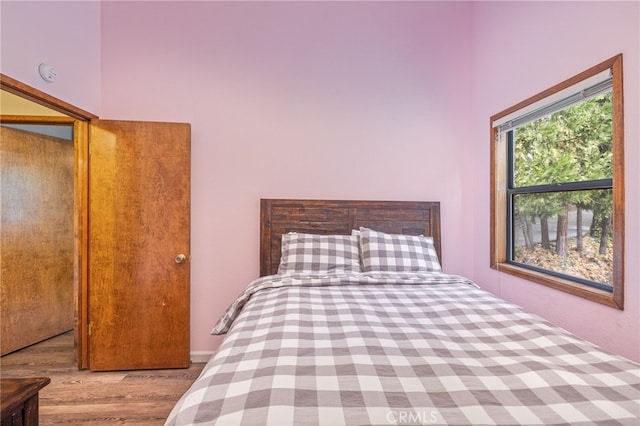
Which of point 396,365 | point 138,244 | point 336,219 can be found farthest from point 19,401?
point 336,219

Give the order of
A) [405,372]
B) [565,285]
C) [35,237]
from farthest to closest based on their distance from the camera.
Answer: [35,237], [565,285], [405,372]

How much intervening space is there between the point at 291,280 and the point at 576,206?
181 cm

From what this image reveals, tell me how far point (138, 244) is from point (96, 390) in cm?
101

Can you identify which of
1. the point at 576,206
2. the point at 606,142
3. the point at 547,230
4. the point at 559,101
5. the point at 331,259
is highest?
the point at 559,101

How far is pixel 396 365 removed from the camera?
3.02 feet

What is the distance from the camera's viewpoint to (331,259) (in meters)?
2.21

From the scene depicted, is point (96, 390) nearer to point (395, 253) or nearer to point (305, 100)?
point (395, 253)

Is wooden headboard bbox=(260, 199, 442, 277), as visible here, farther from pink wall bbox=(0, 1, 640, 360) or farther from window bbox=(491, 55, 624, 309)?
window bbox=(491, 55, 624, 309)

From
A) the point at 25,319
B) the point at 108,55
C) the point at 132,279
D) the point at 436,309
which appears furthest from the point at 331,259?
the point at 25,319

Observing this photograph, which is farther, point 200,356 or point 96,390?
point 200,356

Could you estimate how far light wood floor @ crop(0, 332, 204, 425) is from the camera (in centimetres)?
179

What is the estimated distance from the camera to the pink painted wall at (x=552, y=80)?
55.0 inches

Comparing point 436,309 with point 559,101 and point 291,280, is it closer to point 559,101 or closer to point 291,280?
point 291,280

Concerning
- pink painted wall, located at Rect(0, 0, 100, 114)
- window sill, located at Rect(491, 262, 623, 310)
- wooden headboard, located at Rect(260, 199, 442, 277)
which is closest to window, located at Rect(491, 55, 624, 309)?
window sill, located at Rect(491, 262, 623, 310)
